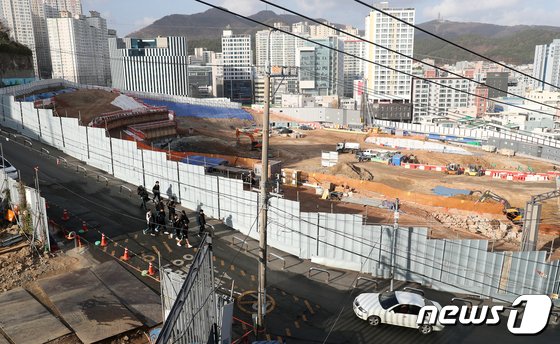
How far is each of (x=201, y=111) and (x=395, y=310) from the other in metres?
77.1

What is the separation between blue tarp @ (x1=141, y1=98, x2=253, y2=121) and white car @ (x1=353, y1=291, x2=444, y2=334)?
234 feet

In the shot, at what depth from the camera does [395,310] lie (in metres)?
14.3

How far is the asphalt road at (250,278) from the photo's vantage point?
46.2 feet

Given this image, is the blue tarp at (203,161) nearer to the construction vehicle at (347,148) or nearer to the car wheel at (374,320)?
the car wheel at (374,320)

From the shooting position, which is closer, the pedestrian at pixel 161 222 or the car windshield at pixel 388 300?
the car windshield at pixel 388 300

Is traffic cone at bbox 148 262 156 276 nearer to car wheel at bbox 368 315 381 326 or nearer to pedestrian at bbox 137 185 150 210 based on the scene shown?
pedestrian at bbox 137 185 150 210

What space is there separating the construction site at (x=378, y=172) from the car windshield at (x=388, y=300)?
9225 mm

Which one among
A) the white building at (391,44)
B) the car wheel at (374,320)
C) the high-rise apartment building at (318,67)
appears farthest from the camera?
the high-rise apartment building at (318,67)

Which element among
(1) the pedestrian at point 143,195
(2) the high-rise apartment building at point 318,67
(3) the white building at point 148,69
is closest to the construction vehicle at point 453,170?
(1) the pedestrian at point 143,195

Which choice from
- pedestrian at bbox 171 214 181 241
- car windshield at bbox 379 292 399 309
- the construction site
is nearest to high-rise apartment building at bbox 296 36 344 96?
the construction site

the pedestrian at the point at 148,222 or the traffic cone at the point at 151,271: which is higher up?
the pedestrian at the point at 148,222

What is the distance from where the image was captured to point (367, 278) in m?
17.8

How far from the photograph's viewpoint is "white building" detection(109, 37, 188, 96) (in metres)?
170

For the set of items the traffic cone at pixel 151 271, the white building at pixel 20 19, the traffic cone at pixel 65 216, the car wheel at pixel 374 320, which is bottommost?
the car wheel at pixel 374 320
